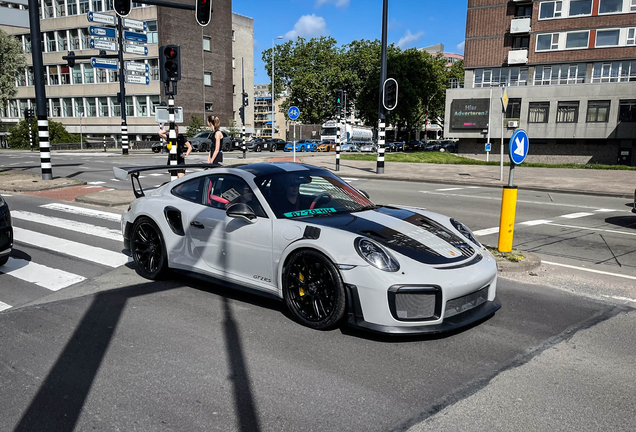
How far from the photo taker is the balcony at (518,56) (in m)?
45.9

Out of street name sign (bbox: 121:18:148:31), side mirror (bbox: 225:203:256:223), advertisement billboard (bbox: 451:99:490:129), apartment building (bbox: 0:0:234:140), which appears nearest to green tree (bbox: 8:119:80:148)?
apartment building (bbox: 0:0:234:140)

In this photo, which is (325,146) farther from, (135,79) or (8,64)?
(135,79)

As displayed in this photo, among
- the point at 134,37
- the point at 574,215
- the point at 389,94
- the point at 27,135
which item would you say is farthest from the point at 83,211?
the point at 27,135

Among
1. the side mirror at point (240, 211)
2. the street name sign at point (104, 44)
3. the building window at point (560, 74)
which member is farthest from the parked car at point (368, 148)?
the side mirror at point (240, 211)

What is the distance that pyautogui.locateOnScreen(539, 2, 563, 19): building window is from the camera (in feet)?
146

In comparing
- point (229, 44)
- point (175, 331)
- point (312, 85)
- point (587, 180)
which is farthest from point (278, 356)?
point (312, 85)

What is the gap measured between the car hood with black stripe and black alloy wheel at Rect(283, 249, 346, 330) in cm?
36

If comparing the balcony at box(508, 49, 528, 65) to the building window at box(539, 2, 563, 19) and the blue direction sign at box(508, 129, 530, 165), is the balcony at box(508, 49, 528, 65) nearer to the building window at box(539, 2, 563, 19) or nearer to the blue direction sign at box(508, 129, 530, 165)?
the building window at box(539, 2, 563, 19)

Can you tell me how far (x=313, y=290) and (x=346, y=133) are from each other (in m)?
58.2

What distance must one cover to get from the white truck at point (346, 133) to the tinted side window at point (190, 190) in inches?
1871

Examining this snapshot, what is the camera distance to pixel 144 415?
10.3 ft

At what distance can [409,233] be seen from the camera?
464 cm

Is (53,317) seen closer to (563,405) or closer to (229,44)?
(563,405)

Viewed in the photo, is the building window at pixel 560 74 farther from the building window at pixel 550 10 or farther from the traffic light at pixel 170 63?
the traffic light at pixel 170 63
